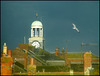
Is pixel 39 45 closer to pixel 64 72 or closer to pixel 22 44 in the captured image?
pixel 22 44

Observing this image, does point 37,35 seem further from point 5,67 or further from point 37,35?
point 5,67

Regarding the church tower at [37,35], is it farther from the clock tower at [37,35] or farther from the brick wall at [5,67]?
the brick wall at [5,67]

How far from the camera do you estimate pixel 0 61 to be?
27188 mm

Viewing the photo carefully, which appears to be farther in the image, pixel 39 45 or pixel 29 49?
pixel 39 45

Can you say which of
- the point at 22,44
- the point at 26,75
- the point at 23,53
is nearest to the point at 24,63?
the point at 23,53

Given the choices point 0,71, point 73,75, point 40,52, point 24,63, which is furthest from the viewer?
point 40,52

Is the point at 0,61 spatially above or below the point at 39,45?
below

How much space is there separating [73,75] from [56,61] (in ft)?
52.9

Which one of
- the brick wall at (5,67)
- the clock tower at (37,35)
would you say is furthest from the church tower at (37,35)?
the brick wall at (5,67)

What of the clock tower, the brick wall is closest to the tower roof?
the clock tower

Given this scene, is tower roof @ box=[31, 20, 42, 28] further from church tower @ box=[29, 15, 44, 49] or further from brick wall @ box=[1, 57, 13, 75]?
brick wall @ box=[1, 57, 13, 75]

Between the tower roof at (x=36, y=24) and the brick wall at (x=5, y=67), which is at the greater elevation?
the tower roof at (x=36, y=24)

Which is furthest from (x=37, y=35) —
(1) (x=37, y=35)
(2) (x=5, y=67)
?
(2) (x=5, y=67)

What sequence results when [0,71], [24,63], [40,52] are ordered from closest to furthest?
[0,71]
[24,63]
[40,52]
